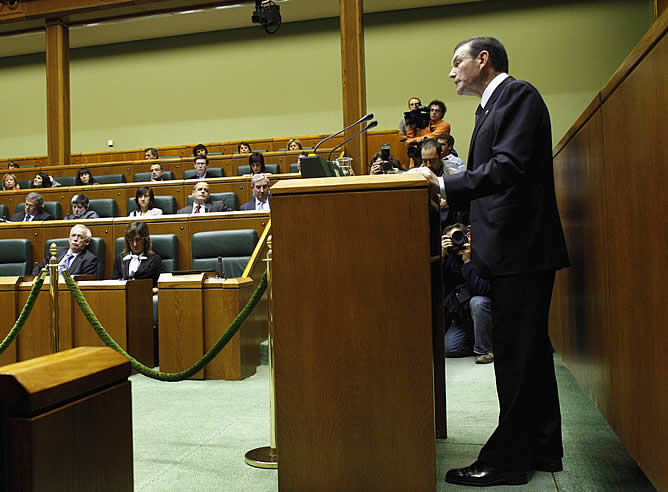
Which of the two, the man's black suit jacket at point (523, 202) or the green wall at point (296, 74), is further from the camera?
the green wall at point (296, 74)

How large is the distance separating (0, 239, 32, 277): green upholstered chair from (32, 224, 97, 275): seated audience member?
256mm

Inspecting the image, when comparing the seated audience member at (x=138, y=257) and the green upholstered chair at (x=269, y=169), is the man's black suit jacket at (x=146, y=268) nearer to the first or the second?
the seated audience member at (x=138, y=257)

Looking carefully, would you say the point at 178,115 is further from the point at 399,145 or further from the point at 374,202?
the point at 374,202

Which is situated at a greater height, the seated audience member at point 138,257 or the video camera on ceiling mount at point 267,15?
the video camera on ceiling mount at point 267,15

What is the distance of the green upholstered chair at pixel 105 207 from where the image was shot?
4.94 meters

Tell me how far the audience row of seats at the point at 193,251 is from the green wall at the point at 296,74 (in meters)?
5.20

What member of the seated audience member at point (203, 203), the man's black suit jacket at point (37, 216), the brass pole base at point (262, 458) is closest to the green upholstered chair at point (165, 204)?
the seated audience member at point (203, 203)

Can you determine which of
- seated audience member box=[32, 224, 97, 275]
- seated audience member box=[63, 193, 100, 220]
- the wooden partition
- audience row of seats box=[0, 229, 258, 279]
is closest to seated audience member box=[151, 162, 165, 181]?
seated audience member box=[63, 193, 100, 220]

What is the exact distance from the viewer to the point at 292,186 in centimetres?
132

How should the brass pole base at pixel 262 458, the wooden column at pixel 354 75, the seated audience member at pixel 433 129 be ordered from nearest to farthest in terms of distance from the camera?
1. the brass pole base at pixel 262 458
2. the seated audience member at pixel 433 129
3. the wooden column at pixel 354 75

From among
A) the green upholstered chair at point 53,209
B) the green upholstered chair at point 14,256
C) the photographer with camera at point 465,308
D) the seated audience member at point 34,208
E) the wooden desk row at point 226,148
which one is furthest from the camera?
the wooden desk row at point 226,148

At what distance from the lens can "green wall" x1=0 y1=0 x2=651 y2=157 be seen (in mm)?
7922

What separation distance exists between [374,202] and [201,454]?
1.03 m

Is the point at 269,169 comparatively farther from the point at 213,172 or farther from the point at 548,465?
the point at 548,465
